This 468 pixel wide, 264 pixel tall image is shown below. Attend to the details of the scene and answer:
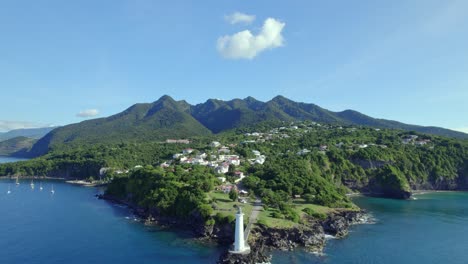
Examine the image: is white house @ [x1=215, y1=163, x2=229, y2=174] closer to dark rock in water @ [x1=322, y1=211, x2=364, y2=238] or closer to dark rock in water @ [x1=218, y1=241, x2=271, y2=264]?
dark rock in water @ [x1=322, y1=211, x2=364, y2=238]

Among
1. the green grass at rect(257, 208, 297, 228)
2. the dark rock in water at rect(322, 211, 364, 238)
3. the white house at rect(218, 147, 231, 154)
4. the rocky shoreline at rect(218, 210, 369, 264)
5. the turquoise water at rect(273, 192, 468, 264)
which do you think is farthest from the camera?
the white house at rect(218, 147, 231, 154)

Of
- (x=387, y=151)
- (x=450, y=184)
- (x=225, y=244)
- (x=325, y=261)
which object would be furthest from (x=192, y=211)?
(x=450, y=184)

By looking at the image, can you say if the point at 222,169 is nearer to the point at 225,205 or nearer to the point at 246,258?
the point at 225,205

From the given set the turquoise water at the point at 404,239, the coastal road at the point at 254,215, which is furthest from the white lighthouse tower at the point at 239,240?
the turquoise water at the point at 404,239

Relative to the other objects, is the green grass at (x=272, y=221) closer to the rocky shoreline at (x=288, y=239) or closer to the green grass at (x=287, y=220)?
the green grass at (x=287, y=220)

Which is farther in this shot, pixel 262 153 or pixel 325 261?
pixel 262 153

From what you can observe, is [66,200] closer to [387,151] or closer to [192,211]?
[192,211]

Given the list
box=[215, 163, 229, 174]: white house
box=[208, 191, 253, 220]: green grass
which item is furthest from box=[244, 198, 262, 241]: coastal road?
box=[215, 163, 229, 174]: white house
